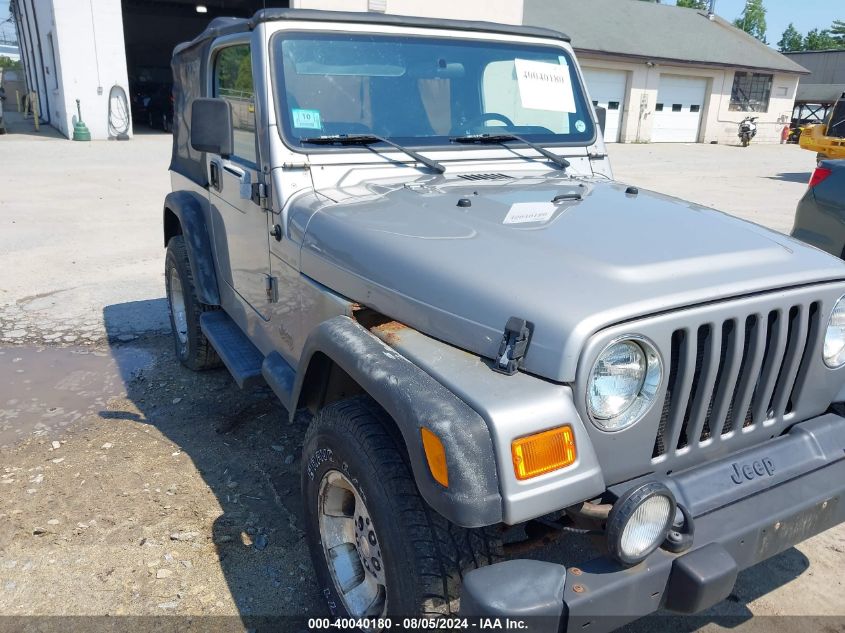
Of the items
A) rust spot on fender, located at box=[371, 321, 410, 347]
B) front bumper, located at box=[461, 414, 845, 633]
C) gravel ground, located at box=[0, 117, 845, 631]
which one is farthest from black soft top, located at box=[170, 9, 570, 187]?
front bumper, located at box=[461, 414, 845, 633]

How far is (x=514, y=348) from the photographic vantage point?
1831 mm

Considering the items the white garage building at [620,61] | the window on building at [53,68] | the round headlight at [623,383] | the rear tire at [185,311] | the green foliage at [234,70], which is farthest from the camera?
the white garage building at [620,61]

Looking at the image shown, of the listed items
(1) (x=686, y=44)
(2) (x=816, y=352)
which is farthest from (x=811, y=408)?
(1) (x=686, y=44)

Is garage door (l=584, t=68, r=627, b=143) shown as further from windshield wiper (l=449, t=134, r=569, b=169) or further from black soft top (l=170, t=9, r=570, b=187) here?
windshield wiper (l=449, t=134, r=569, b=169)

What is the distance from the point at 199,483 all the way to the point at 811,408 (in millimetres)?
2748

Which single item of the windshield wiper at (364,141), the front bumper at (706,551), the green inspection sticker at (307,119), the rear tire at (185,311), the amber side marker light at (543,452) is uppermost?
the green inspection sticker at (307,119)

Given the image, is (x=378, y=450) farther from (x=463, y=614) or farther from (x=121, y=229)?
(x=121, y=229)

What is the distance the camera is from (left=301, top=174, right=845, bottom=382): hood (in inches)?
73.2

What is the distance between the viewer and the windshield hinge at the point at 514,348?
183 centimetres

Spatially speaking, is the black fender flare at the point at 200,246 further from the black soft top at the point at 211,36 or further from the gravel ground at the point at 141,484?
the gravel ground at the point at 141,484

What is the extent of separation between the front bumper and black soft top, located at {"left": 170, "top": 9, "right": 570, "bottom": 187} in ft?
7.86

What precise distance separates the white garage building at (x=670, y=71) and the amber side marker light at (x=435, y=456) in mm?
26738

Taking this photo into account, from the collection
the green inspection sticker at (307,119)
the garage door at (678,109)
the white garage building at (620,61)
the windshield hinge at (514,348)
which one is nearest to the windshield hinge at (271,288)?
the green inspection sticker at (307,119)

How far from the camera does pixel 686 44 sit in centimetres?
3069
